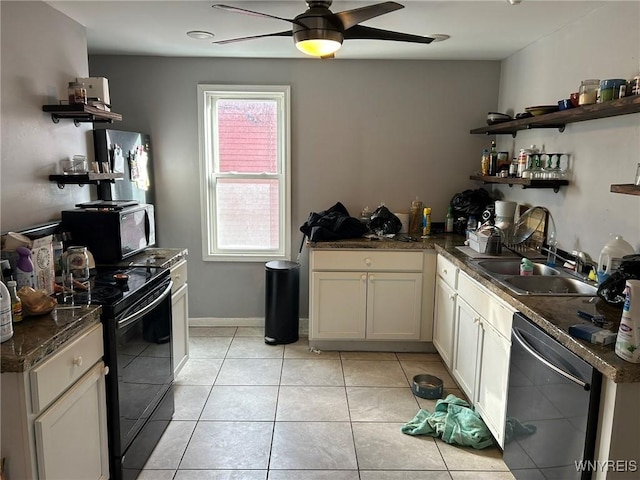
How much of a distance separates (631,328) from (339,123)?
2.93m

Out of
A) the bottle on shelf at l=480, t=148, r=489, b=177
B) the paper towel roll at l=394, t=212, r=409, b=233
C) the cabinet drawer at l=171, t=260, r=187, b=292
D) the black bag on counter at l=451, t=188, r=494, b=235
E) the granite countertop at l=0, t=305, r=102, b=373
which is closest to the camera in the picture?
the granite countertop at l=0, t=305, r=102, b=373

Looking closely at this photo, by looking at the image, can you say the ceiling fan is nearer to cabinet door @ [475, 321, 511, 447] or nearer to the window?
cabinet door @ [475, 321, 511, 447]

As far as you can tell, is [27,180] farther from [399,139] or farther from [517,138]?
[517,138]

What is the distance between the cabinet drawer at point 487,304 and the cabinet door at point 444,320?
213mm

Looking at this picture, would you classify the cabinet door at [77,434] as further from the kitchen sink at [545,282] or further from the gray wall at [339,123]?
the gray wall at [339,123]

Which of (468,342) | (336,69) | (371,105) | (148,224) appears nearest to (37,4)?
(148,224)

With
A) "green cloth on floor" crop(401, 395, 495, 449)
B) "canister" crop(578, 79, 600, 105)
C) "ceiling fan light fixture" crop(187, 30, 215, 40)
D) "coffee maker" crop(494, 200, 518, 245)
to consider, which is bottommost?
"green cloth on floor" crop(401, 395, 495, 449)

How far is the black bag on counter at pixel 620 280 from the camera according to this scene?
1933 mm

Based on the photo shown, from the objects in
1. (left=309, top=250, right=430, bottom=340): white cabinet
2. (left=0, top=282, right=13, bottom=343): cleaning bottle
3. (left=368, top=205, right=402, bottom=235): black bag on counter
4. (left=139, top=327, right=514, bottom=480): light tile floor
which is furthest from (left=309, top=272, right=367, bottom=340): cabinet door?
(left=0, top=282, right=13, bottom=343): cleaning bottle

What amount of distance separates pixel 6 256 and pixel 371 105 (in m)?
2.90

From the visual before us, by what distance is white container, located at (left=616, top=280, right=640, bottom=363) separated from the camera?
4.87 feet

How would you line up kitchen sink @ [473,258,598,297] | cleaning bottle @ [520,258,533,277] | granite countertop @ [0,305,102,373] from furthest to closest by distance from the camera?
cleaning bottle @ [520,258,533,277] < kitchen sink @ [473,258,598,297] < granite countertop @ [0,305,102,373]

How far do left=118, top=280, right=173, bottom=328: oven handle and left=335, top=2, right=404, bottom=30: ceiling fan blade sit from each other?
1.63 metres

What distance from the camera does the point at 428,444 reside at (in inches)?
100
